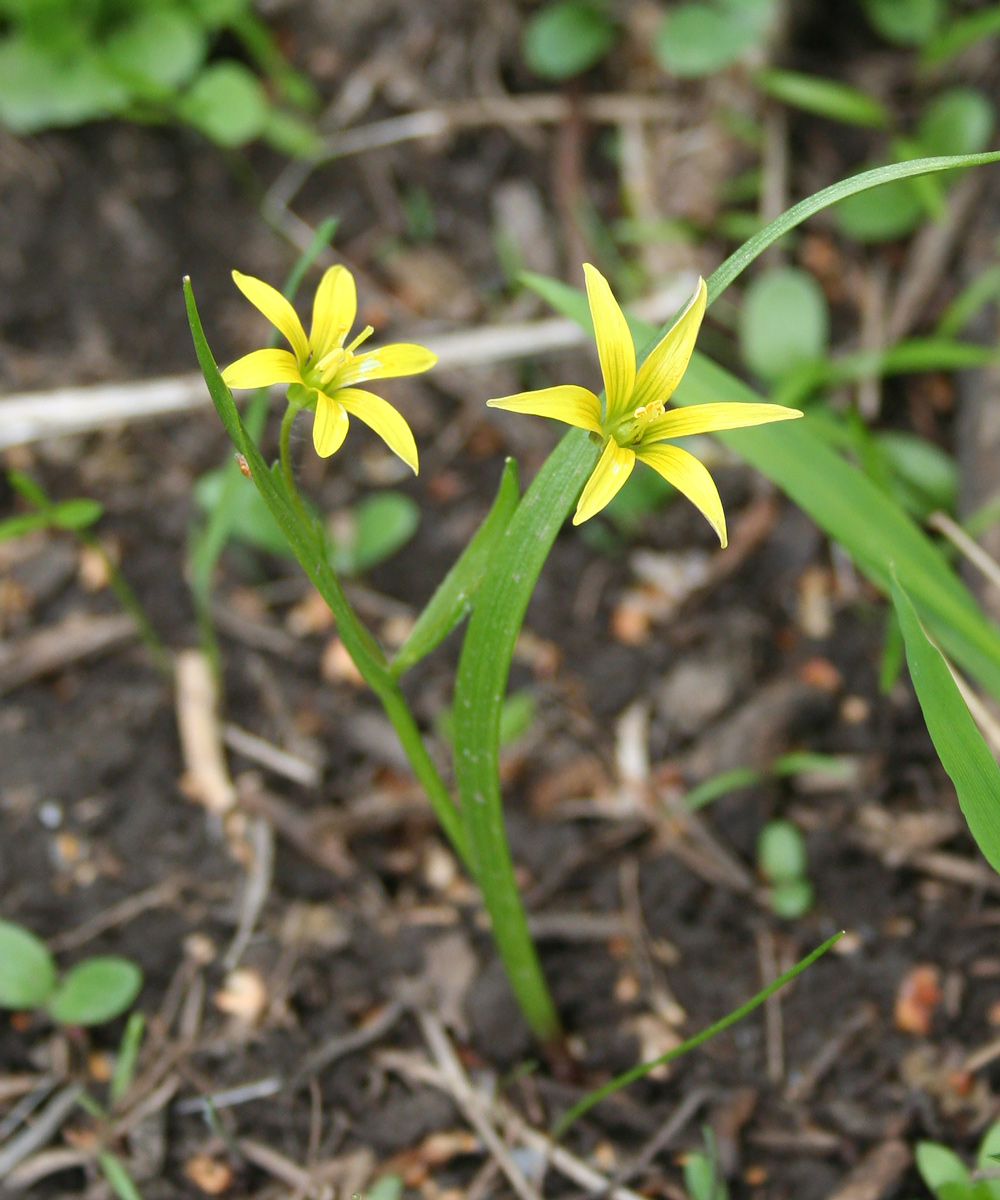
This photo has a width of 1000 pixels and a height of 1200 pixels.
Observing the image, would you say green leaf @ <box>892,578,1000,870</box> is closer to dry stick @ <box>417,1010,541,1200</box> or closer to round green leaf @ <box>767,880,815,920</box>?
round green leaf @ <box>767,880,815,920</box>

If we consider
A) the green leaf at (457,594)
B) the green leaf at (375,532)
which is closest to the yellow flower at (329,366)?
the green leaf at (457,594)

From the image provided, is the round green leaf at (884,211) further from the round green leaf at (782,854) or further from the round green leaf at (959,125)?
the round green leaf at (782,854)

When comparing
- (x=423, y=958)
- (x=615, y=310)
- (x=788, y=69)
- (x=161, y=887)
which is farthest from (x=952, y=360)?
(x=161, y=887)

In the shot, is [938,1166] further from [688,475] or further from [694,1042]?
[688,475]

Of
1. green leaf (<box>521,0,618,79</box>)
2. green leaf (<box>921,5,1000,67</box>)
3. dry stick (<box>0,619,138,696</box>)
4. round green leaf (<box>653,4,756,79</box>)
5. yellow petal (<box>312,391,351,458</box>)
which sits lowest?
dry stick (<box>0,619,138,696</box>)

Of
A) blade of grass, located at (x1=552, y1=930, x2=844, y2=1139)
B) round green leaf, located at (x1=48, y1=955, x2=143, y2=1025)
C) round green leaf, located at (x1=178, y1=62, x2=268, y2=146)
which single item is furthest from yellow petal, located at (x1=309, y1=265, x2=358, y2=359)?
round green leaf, located at (x1=178, y1=62, x2=268, y2=146)
